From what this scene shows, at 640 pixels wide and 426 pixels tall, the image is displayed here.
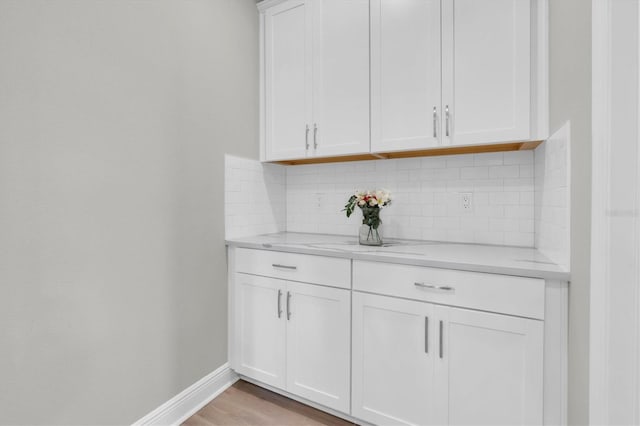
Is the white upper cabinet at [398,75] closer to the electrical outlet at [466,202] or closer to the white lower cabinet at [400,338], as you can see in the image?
the electrical outlet at [466,202]

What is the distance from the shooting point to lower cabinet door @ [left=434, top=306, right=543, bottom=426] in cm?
118

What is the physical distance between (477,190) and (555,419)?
3.81 feet

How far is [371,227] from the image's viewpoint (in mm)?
1848

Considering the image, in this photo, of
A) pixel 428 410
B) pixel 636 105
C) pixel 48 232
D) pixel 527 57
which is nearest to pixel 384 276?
pixel 428 410

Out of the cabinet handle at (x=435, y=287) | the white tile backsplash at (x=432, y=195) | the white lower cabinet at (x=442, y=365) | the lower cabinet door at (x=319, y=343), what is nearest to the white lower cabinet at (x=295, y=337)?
the lower cabinet door at (x=319, y=343)

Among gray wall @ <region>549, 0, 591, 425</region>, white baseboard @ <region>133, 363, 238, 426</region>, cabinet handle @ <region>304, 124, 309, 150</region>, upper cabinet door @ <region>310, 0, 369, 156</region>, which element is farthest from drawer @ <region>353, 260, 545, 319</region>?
white baseboard @ <region>133, 363, 238, 426</region>

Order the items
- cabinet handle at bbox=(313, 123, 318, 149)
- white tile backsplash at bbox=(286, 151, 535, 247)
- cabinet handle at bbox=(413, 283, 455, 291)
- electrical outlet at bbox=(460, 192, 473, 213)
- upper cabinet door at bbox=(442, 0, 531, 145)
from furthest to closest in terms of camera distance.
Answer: cabinet handle at bbox=(313, 123, 318, 149), electrical outlet at bbox=(460, 192, 473, 213), white tile backsplash at bbox=(286, 151, 535, 247), upper cabinet door at bbox=(442, 0, 531, 145), cabinet handle at bbox=(413, 283, 455, 291)

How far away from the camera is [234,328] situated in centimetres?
198

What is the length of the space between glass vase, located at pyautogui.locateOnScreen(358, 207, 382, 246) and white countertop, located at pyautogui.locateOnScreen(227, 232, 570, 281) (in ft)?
0.58

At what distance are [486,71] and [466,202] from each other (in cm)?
75

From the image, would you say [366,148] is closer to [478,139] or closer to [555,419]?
[478,139]

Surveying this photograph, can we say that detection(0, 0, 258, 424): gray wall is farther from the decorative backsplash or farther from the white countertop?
the white countertop

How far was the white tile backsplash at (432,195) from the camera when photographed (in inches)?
69.6

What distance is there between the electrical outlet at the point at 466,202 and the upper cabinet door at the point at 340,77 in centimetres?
67
